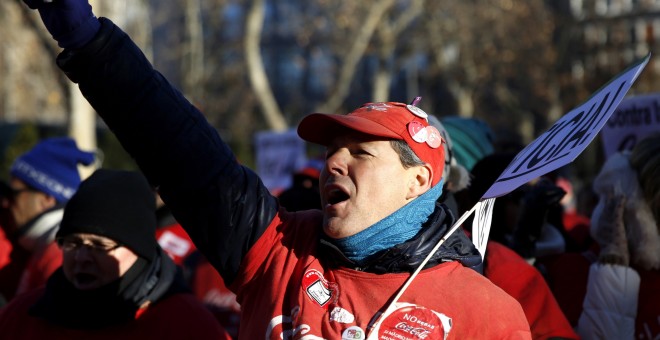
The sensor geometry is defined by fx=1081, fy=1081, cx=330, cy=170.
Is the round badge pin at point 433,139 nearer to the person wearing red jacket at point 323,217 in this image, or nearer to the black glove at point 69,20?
the person wearing red jacket at point 323,217

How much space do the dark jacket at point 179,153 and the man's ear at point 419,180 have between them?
109mm

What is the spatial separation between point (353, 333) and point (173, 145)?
68 cm

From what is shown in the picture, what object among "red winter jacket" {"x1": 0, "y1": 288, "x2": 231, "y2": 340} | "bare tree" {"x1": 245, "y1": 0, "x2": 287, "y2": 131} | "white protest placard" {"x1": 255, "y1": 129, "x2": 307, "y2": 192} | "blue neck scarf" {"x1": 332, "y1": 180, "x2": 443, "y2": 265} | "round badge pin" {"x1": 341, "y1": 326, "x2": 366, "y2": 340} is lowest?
"bare tree" {"x1": 245, "y1": 0, "x2": 287, "y2": 131}

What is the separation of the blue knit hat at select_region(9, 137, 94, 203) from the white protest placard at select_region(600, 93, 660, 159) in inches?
119

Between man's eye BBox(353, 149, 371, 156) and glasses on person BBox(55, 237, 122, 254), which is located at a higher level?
man's eye BBox(353, 149, 371, 156)

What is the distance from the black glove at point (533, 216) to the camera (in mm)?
4621

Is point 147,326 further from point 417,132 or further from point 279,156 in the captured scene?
point 279,156

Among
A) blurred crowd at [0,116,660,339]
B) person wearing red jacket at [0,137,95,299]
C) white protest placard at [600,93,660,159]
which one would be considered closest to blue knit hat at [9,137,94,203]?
person wearing red jacket at [0,137,95,299]

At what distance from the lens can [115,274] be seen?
4113 millimetres

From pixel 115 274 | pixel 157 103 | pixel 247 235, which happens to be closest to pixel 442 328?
pixel 247 235

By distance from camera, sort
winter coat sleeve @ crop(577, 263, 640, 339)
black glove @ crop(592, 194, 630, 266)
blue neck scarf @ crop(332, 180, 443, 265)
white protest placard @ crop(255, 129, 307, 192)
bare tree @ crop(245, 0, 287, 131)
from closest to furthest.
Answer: blue neck scarf @ crop(332, 180, 443, 265), winter coat sleeve @ crop(577, 263, 640, 339), black glove @ crop(592, 194, 630, 266), white protest placard @ crop(255, 129, 307, 192), bare tree @ crop(245, 0, 287, 131)

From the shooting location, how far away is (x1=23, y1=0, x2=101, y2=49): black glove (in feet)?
8.84

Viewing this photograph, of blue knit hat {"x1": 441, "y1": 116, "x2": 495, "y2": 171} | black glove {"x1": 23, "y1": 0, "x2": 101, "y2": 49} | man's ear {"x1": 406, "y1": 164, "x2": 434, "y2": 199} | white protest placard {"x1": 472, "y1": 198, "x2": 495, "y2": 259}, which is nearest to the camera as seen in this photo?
black glove {"x1": 23, "y1": 0, "x2": 101, "y2": 49}

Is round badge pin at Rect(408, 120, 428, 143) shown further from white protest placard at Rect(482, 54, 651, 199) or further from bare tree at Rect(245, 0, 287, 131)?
bare tree at Rect(245, 0, 287, 131)
